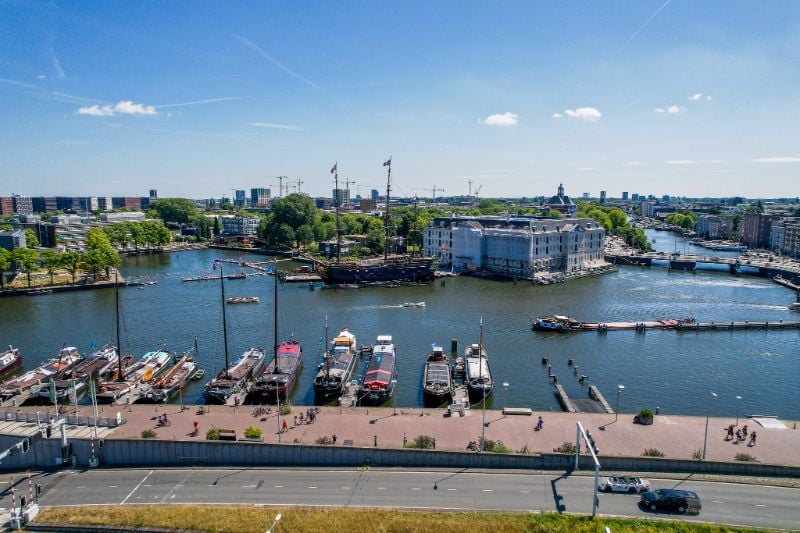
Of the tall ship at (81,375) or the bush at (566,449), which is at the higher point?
the bush at (566,449)

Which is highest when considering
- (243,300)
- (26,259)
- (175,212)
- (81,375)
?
(175,212)

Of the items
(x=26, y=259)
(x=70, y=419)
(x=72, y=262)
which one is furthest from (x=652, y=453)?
(x=26, y=259)

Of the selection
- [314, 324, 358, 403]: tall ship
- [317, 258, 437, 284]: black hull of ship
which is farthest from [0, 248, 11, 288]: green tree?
[314, 324, 358, 403]: tall ship

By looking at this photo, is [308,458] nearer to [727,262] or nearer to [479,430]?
[479,430]

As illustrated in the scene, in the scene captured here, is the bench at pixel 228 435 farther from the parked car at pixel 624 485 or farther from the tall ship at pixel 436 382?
the parked car at pixel 624 485

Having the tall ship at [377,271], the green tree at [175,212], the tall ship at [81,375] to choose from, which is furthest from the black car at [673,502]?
the green tree at [175,212]

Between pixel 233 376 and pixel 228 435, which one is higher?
pixel 228 435

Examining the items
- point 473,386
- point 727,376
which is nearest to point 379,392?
point 473,386
